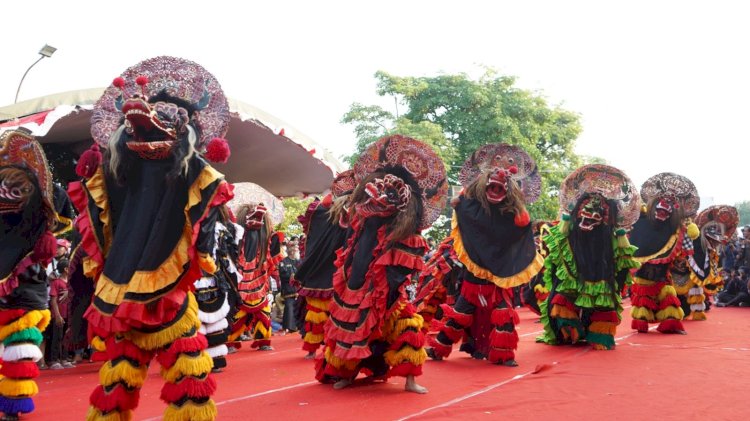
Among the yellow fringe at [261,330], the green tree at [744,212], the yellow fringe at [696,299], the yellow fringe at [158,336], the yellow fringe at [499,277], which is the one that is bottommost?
the yellow fringe at [261,330]

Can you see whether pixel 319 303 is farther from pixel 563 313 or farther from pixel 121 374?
pixel 121 374

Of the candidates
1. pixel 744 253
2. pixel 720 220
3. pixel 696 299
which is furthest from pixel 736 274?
pixel 696 299

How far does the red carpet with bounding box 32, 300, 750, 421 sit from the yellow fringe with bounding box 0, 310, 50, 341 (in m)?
0.64

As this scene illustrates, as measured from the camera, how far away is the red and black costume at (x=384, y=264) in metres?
5.86

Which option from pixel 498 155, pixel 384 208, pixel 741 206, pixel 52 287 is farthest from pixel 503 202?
pixel 741 206

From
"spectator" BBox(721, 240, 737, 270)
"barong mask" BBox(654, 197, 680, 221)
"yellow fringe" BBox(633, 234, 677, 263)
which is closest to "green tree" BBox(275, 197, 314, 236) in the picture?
"spectator" BBox(721, 240, 737, 270)

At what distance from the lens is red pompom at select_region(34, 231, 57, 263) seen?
535 cm

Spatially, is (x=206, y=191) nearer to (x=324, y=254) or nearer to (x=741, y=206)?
(x=324, y=254)

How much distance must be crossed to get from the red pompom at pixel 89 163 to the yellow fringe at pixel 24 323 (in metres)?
1.65

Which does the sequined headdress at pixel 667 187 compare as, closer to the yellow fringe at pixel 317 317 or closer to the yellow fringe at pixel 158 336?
the yellow fringe at pixel 317 317

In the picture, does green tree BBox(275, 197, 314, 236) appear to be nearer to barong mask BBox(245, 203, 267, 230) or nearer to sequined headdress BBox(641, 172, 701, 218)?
barong mask BBox(245, 203, 267, 230)

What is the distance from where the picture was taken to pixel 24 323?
522cm

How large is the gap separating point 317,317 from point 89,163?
438 centimetres

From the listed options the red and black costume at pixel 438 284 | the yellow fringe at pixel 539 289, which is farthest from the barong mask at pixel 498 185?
the yellow fringe at pixel 539 289
